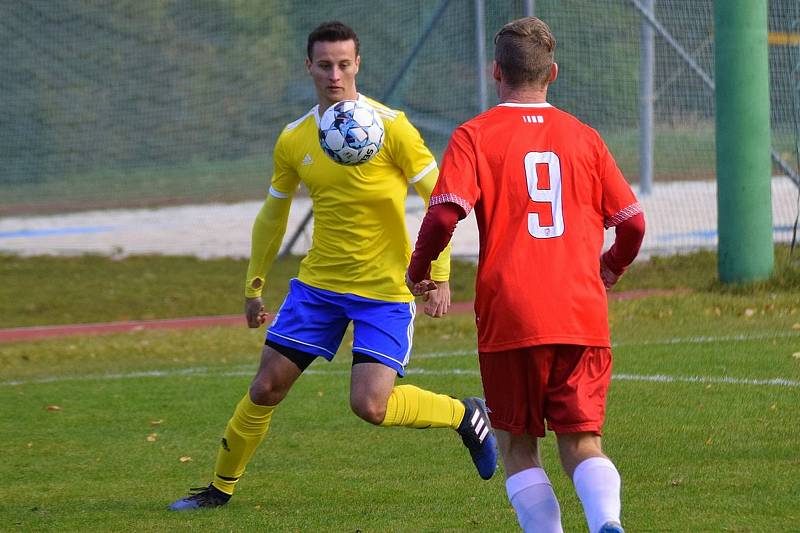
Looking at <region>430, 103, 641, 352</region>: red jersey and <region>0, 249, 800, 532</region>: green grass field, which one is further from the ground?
<region>430, 103, 641, 352</region>: red jersey

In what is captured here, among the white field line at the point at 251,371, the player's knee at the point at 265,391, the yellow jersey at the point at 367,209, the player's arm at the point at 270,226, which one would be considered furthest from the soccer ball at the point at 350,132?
the white field line at the point at 251,371

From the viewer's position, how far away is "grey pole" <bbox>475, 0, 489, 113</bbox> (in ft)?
52.1

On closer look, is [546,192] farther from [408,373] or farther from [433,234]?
[408,373]

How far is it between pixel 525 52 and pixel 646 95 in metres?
12.7

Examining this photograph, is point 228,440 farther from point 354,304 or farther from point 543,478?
point 543,478

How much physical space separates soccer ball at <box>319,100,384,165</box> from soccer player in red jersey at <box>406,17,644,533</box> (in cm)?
162

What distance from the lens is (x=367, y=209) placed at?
6023 millimetres

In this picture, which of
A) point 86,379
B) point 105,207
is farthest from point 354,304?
point 105,207

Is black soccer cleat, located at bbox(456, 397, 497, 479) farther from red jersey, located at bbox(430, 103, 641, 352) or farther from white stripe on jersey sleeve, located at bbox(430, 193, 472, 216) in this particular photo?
white stripe on jersey sleeve, located at bbox(430, 193, 472, 216)

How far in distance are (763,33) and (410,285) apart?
26.8ft

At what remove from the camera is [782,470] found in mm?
5730

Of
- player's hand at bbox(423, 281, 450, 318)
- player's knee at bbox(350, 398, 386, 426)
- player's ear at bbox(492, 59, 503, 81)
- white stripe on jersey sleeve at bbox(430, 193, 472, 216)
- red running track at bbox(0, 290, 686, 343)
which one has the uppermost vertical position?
player's ear at bbox(492, 59, 503, 81)

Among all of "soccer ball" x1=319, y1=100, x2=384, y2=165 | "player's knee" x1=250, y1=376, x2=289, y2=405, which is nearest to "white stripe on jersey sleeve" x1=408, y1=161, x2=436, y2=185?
"soccer ball" x1=319, y1=100, x2=384, y2=165

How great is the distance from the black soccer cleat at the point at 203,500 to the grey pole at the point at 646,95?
407 inches
